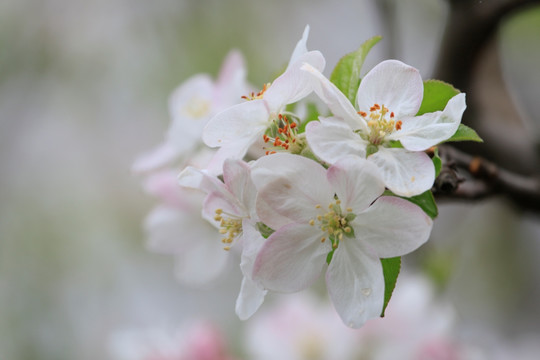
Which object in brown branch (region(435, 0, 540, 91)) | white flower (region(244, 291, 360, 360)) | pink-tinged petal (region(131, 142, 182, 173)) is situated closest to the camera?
pink-tinged petal (region(131, 142, 182, 173))

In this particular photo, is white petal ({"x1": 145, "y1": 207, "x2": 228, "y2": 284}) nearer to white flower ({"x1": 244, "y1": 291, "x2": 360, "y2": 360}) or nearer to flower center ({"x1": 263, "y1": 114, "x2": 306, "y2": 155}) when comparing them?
flower center ({"x1": 263, "y1": 114, "x2": 306, "y2": 155})

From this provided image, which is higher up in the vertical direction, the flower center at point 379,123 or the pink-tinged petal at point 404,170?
the flower center at point 379,123

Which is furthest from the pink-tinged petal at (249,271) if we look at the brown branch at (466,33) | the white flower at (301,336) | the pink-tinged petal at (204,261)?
the white flower at (301,336)

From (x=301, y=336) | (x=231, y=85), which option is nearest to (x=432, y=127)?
(x=231, y=85)

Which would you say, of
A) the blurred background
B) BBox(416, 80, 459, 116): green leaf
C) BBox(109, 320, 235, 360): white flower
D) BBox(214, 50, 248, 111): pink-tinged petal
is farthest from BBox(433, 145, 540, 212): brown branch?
BBox(109, 320, 235, 360): white flower

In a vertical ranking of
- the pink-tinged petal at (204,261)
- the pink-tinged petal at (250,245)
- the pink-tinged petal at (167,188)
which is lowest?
the pink-tinged petal at (204,261)

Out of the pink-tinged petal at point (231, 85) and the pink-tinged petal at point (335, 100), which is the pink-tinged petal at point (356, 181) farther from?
the pink-tinged petal at point (231, 85)

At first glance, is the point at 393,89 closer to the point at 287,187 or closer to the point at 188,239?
the point at 287,187

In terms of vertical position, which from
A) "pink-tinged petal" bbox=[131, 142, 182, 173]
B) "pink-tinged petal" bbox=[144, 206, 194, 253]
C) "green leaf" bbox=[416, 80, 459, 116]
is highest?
"green leaf" bbox=[416, 80, 459, 116]
